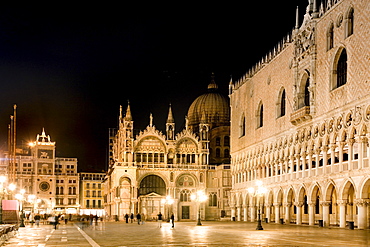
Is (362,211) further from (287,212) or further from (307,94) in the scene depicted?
(287,212)

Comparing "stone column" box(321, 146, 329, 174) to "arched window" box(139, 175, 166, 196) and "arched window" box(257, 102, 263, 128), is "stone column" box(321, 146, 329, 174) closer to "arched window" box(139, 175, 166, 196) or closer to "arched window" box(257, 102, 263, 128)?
"arched window" box(257, 102, 263, 128)

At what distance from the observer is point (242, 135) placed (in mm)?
71000

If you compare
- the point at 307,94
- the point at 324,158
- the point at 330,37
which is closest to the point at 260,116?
the point at 307,94

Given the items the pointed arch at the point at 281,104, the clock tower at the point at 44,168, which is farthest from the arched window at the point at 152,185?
the clock tower at the point at 44,168

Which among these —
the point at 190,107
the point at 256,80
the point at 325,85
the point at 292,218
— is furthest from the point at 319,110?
the point at 190,107

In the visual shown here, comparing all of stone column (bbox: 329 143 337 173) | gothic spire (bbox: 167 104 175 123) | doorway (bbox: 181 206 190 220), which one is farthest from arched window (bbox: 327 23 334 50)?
doorway (bbox: 181 206 190 220)

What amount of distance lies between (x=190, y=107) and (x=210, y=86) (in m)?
5.02

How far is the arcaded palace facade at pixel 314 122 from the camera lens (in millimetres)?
40438

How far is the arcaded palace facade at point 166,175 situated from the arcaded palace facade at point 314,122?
1162cm

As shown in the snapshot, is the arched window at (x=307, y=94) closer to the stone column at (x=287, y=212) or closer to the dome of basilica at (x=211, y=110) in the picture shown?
the stone column at (x=287, y=212)

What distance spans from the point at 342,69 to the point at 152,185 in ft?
133

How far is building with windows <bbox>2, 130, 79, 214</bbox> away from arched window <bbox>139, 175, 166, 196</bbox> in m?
40.3

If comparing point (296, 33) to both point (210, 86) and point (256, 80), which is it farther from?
point (210, 86)

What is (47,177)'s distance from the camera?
120m
